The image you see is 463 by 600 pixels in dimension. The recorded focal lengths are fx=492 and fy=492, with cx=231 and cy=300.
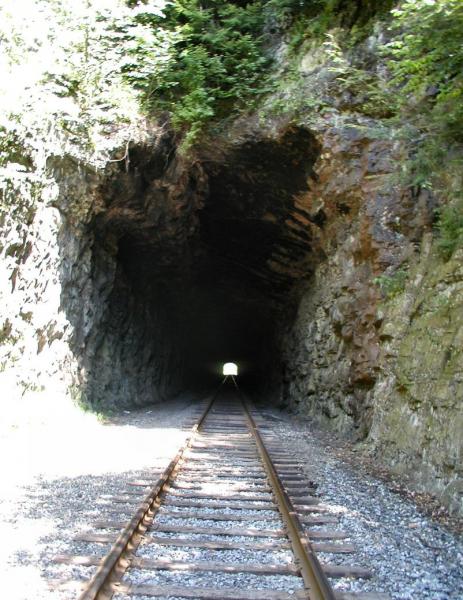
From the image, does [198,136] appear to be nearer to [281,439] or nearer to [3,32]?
[3,32]

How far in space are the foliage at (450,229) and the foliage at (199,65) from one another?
540 centimetres

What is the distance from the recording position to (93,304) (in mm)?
11375

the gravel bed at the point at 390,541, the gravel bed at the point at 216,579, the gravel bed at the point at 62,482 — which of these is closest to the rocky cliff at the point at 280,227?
the gravel bed at the point at 390,541

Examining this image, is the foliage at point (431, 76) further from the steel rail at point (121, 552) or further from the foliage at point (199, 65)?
the steel rail at point (121, 552)

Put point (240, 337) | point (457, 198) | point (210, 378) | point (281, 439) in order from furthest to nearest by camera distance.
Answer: point (210, 378)
point (240, 337)
point (281, 439)
point (457, 198)

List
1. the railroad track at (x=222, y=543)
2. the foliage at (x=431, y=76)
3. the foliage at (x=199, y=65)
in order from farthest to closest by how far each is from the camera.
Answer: the foliage at (x=199, y=65)
the foliage at (x=431, y=76)
the railroad track at (x=222, y=543)

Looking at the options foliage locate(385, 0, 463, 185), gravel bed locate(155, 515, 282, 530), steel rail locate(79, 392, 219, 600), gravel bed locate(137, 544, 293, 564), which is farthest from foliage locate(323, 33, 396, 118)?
gravel bed locate(137, 544, 293, 564)

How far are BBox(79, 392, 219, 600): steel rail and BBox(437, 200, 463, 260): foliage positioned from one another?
4.75 metres

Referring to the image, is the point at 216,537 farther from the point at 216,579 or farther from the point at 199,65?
the point at 199,65

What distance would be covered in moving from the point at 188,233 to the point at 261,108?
4318 millimetres

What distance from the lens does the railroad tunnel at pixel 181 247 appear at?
1097 cm

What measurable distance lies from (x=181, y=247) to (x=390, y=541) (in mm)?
11178

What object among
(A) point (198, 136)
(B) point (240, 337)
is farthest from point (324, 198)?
(B) point (240, 337)

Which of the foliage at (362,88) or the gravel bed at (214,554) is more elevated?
the foliage at (362,88)
